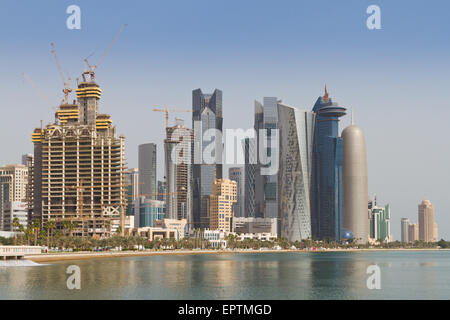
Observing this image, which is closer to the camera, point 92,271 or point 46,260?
point 92,271

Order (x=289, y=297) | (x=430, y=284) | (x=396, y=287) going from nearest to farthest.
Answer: (x=289, y=297)
(x=396, y=287)
(x=430, y=284)

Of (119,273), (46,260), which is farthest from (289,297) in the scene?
(46,260)

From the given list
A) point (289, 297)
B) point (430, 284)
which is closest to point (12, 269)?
point (289, 297)

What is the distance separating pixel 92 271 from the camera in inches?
5930
